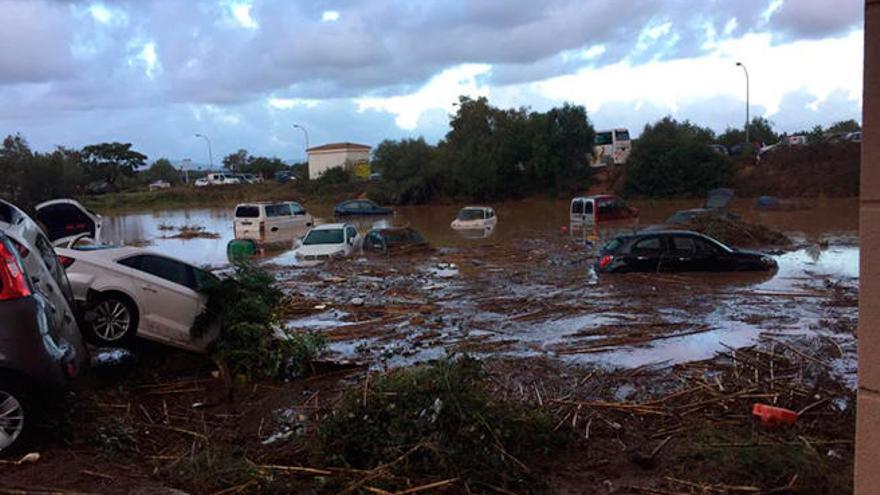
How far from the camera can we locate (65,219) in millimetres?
15016

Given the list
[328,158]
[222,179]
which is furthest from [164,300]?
[222,179]

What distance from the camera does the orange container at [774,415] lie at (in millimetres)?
6496

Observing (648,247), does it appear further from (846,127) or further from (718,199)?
(846,127)

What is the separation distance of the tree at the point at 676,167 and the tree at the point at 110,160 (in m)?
70.1

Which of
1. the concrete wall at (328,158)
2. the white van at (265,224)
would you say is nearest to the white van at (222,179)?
the concrete wall at (328,158)

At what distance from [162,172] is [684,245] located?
108m

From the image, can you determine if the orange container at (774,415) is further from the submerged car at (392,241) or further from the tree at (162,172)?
the tree at (162,172)

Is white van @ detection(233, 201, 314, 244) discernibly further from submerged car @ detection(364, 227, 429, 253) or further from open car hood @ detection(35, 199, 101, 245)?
open car hood @ detection(35, 199, 101, 245)

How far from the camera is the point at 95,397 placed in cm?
713

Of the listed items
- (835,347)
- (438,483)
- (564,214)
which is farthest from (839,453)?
(564,214)

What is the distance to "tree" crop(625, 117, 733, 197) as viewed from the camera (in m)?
55.4

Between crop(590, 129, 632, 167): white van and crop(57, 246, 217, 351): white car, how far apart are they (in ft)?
183

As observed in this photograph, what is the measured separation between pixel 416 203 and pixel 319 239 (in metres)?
41.3

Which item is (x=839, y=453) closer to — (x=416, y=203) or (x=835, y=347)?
(x=835, y=347)
